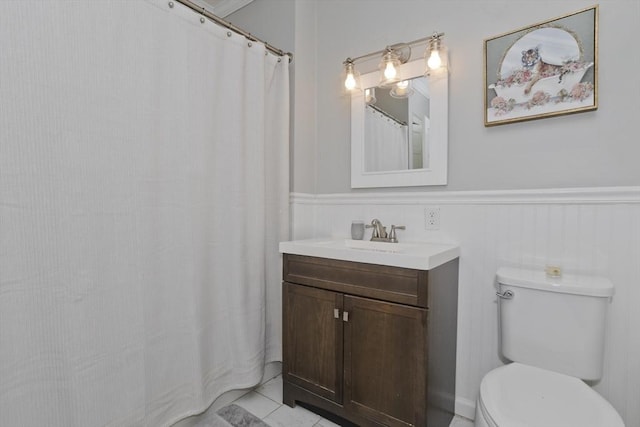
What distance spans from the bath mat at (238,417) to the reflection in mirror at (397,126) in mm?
1475

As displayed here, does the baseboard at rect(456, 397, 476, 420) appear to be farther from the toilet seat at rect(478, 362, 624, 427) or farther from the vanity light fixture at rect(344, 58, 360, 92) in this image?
the vanity light fixture at rect(344, 58, 360, 92)

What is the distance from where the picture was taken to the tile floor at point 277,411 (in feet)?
5.06

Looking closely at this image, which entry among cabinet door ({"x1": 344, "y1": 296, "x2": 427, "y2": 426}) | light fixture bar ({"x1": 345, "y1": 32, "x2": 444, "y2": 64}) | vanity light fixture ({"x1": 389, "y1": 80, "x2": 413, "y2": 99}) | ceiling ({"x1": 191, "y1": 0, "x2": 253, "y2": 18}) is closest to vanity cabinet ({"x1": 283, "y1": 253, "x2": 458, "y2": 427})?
cabinet door ({"x1": 344, "y1": 296, "x2": 427, "y2": 426})

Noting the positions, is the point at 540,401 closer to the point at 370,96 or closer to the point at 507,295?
the point at 507,295

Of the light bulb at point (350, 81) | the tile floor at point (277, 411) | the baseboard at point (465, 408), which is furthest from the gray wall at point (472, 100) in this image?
the tile floor at point (277, 411)

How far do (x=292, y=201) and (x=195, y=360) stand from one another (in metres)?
1.02

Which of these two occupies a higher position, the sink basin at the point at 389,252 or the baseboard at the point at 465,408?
the sink basin at the point at 389,252

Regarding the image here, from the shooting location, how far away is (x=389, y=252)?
1.36 m

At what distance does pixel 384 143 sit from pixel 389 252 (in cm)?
77

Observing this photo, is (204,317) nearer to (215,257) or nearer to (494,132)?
(215,257)

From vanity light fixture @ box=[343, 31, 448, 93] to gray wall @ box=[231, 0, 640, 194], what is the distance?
0.06 m

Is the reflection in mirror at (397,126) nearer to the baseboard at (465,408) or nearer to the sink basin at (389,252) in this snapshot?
the sink basin at (389,252)

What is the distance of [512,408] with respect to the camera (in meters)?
1.00

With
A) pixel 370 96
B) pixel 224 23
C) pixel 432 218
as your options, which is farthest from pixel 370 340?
pixel 224 23
